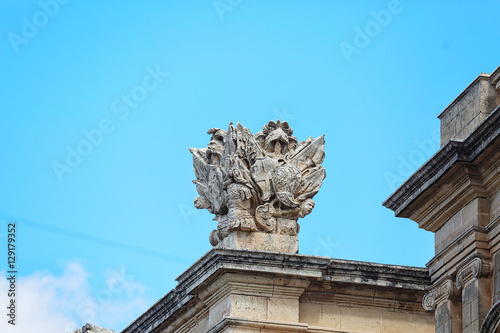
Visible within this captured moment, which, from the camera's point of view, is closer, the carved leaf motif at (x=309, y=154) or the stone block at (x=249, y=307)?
the stone block at (x=249, y=307)

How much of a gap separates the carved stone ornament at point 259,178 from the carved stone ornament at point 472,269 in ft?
23.2

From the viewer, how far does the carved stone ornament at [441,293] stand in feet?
81.9

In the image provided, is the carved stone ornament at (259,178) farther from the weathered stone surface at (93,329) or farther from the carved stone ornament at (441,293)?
the weathered stone surface at (93,329)

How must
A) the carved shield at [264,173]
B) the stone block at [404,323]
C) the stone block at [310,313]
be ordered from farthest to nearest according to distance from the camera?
the carved shield at [264,173], the stone block at [404,323], the stone block at [310,313]

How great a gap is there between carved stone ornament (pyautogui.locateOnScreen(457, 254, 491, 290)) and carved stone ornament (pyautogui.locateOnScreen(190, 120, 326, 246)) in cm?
708

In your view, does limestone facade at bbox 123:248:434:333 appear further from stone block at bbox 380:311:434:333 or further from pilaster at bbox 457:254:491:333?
pilaster at bbox 457:254:491:333

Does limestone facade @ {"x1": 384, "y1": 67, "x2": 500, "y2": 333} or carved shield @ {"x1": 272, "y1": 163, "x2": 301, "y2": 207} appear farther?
carved shield @ {"x1": 272, "y1": 163, "x2": 301, "y2": 207}

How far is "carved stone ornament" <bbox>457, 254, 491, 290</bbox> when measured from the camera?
24.2 m

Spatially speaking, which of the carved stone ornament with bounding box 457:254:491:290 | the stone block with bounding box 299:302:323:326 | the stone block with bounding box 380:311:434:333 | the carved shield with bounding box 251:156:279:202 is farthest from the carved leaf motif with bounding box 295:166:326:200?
the carved stone ornament with bounding box 457:254:491:290

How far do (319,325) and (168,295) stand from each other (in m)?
3.48

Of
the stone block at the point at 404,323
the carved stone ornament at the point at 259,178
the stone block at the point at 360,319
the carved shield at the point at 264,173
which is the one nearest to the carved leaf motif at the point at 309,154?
the carved stone ornament at the point at 259,178

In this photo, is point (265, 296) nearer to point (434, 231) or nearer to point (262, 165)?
point (262, 165)

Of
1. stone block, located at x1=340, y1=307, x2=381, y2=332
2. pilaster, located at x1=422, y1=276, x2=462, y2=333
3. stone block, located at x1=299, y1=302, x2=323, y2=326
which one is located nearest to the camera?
pilaster, located at x1=422, y1=276, x2=462, y2=333

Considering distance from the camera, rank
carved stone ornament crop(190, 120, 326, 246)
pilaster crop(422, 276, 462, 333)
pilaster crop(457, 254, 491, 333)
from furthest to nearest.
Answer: carved stone ornament crop(190, 120, 326, 246) < pilaster crop(422, 276, 462, 333) < pilaster crop(457, 254, 491, 333)
